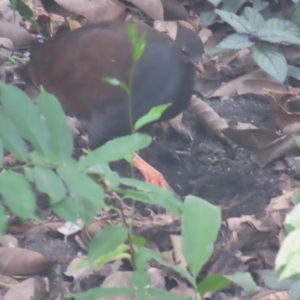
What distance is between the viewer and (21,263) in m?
1.90

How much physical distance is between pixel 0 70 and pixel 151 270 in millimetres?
1623

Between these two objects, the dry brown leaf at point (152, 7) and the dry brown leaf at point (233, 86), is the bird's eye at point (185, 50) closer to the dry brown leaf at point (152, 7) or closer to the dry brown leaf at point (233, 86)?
the dry brown leaf at point (233, 86)

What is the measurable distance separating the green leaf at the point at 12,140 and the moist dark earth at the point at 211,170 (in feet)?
3.20

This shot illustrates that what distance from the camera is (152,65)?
9.00 ft

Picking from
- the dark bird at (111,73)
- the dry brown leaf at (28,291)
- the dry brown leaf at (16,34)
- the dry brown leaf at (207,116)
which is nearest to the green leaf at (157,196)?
the dry brown leaf at (28,291)

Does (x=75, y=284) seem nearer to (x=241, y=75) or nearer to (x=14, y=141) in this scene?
(x=14, y=141)

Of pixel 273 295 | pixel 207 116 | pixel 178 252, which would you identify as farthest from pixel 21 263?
pixel 207 116

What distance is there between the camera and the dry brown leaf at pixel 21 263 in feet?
6.20

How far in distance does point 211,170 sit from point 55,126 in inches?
64.2

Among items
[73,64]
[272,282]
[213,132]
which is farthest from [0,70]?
[272,282]

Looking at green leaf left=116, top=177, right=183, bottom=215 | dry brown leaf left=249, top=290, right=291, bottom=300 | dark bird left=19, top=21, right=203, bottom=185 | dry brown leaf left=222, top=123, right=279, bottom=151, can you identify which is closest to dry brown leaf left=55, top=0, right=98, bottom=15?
dark bird left=19, top=21, right=203, bottom=185

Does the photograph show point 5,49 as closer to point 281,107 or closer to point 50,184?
point 281,107

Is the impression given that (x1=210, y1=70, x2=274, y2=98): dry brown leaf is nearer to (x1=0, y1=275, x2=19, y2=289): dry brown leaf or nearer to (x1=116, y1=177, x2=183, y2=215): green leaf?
(x1=0, y1=275, x2=19, y2=289): dry brown leaf

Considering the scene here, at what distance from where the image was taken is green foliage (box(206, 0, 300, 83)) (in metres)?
3.04
